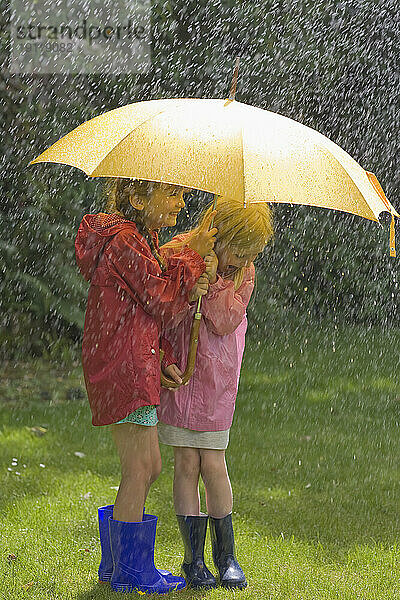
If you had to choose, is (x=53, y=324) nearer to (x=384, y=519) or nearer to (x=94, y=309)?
(x=384, y=519)

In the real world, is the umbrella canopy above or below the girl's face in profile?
above

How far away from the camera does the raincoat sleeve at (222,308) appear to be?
11.1 ft

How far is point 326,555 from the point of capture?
3.90m

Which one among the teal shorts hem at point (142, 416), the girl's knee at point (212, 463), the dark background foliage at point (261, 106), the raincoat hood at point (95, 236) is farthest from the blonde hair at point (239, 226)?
the dark background foliage at point (261, 106)

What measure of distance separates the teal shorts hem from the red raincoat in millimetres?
62

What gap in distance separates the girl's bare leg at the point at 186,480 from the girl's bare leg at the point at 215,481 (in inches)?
1.3

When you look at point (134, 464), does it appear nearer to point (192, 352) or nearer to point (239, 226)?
point (192, 352)

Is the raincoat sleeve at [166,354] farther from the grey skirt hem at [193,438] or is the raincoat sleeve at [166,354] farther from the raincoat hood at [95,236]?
the raincoat hood at [95,236]

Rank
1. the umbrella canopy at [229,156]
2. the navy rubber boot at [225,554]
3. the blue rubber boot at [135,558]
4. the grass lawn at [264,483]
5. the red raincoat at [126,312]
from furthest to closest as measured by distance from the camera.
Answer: the grass lawn at [264,483], the navy rubber boot at [225,554], the blue rubber boot at [135,558], the red raincoat at [126,312], the umbrella canopy at [229,156]

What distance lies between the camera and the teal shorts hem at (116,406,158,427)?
3.22 meters

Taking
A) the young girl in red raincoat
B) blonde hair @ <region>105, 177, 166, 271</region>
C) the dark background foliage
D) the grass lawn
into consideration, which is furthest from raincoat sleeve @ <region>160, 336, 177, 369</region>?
the dark background foliage

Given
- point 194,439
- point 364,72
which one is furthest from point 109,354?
point 364,72

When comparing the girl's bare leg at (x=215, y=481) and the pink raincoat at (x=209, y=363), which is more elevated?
the pink raincoat at (x=209, y=363)

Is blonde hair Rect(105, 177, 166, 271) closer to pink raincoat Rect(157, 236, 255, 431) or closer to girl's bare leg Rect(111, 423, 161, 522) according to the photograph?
pink raincoat Rect(157, 236, 255, 431)
